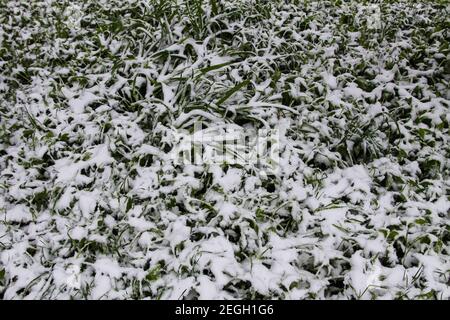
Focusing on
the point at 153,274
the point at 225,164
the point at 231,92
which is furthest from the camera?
the point at 231,92

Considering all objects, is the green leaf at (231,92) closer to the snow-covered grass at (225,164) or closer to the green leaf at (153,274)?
the snow-covered grass at (225,164)

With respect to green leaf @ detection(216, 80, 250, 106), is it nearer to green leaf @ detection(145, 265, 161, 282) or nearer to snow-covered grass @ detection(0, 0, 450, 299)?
snow-covered grass @ detection(0, 0, 450, 299)

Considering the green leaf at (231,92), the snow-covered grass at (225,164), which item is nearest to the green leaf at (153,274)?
the snow-covered grass at (225,164)

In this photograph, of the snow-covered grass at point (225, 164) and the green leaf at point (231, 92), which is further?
the green leaf at point (231, 92)

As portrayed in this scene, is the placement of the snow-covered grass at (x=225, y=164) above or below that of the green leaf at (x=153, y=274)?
above

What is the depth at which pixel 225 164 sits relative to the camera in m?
3.33

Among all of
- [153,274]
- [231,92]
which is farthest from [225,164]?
[153,274]

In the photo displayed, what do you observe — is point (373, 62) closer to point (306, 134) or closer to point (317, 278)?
point (306, 134)

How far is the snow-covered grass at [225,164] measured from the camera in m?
2.68

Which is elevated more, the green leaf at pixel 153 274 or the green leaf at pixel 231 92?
the green leaf at pixel 231 92

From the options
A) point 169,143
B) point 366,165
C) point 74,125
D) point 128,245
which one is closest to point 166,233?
point 128,245

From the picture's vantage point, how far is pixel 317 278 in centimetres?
266

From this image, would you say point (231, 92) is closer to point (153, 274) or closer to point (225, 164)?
point (225, 164)

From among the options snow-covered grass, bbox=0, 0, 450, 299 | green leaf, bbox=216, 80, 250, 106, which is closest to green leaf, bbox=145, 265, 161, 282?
snow-covered grass, bbox=0, 0, 450, 299
